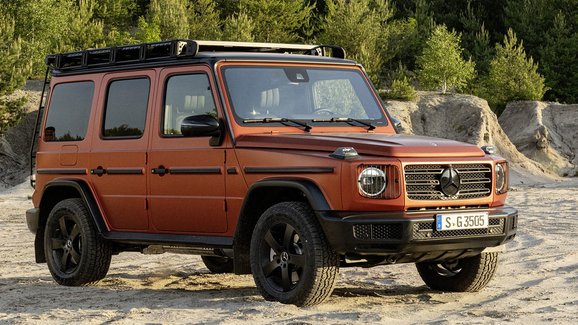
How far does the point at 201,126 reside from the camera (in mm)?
8211

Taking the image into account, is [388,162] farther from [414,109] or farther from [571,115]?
[571,115]

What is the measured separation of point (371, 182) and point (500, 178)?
1.28 meters

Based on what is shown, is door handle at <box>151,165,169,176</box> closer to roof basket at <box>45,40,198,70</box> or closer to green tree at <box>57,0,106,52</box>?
roof basket at <box>45,40,198,70</box>

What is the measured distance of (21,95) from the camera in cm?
3556

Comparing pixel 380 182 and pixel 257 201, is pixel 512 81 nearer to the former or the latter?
pixel 257 201

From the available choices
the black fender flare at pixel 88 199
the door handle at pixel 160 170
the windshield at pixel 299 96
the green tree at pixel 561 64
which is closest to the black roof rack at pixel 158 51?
the windshield at pixel 299 96

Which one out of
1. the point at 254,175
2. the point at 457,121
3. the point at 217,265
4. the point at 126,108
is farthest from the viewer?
the point at 457,121

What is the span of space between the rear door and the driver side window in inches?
9.1

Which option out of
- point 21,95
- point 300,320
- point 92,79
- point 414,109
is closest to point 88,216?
point 92,79

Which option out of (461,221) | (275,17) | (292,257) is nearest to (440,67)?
(275,17)

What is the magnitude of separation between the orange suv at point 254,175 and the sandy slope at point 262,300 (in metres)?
0.28

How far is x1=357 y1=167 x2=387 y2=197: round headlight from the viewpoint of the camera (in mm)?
7383

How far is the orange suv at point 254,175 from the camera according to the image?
7.48m

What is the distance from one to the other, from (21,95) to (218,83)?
2841 centimetres
